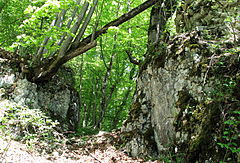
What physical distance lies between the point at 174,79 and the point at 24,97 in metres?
5.89

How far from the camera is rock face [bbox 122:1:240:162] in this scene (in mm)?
4066

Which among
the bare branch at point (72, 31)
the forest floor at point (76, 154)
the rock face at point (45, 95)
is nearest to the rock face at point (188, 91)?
the forest floor at point (76, 154)

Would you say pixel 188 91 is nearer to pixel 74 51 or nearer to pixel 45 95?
pixel 74 51

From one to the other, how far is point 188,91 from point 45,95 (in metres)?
6.22

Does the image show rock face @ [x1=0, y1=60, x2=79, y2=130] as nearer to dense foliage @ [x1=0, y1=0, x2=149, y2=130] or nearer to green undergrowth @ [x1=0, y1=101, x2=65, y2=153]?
dense foliage @ [x1=0, y1=0, x2=149, y2=130]

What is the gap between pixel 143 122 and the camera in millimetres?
6023

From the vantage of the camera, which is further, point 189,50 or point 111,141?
point 111,141

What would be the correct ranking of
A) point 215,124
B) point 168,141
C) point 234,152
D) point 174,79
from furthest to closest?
point 174,79
point 168,141
point 215,124
point 234,152

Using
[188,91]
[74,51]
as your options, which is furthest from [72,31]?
[188,91]

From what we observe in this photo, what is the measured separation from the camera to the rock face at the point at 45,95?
767 cm

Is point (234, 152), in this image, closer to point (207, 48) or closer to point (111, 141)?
point (207, 48)

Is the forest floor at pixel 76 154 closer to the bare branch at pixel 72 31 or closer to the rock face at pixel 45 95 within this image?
the rock face at pixel 45 95

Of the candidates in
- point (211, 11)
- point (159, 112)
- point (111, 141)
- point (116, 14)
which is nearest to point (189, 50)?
point (211, 11)

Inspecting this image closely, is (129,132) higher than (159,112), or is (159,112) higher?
(159,112)
